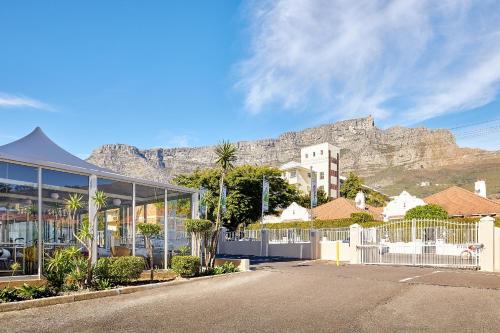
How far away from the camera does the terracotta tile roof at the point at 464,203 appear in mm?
40281

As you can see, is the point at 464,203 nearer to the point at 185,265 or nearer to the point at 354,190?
the point at 185,265

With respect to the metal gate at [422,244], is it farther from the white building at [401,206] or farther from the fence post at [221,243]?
the white building at [401,206]

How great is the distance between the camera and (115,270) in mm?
12383

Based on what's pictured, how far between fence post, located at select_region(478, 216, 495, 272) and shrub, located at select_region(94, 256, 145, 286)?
535 inches

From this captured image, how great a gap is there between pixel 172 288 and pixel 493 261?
13.0 m

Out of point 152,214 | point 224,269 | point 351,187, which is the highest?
point 351,187

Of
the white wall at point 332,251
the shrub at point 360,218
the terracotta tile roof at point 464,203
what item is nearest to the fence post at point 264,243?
the white wall at point 332,251

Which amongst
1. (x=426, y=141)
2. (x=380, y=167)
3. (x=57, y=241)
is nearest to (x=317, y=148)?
(x=380, y=167)

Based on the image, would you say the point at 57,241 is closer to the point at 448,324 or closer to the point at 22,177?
the point at 22,177

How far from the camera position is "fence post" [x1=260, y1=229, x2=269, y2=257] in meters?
31.2

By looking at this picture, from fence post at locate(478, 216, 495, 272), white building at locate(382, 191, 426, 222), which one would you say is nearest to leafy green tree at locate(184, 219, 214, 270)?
fence post at locate(478, 216, 495, 272)

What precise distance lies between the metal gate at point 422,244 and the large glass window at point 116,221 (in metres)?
11.6

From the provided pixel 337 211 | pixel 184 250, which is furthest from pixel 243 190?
pixel 184 250

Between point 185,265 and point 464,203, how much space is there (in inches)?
1361
